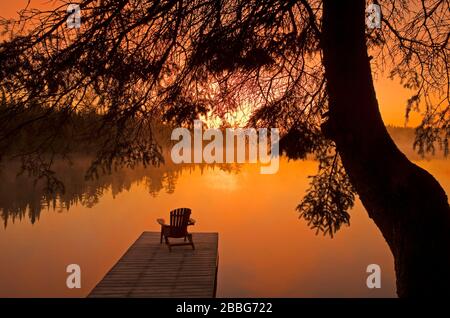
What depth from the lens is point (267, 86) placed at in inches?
228

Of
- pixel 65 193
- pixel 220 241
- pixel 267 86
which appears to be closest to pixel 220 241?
pixel 220 241

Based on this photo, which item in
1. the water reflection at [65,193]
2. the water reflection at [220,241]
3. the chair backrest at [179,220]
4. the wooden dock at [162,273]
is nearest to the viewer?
the wooden dock at [162,273]

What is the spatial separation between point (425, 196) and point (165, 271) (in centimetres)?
701

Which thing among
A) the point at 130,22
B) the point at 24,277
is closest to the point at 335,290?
the point at 24,277

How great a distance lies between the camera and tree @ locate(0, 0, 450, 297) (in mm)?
3246

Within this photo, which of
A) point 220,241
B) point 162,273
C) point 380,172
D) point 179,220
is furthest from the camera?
point 220,241

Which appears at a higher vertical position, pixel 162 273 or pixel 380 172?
pixel 380 172

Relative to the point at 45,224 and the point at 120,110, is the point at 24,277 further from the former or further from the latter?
the point at 120,110

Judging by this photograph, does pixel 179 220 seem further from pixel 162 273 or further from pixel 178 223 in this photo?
pixel 162 273

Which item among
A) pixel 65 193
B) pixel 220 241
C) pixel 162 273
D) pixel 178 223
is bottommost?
pixel 220 241

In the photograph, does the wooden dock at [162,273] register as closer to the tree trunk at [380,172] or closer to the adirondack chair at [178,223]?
the adirondack chair at [178,223]

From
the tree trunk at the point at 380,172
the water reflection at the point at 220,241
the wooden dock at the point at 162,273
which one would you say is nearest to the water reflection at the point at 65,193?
the water reflection at the point at 220,241

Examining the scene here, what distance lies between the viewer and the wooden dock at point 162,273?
27.0 ft

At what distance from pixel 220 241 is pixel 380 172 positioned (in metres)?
14.9
